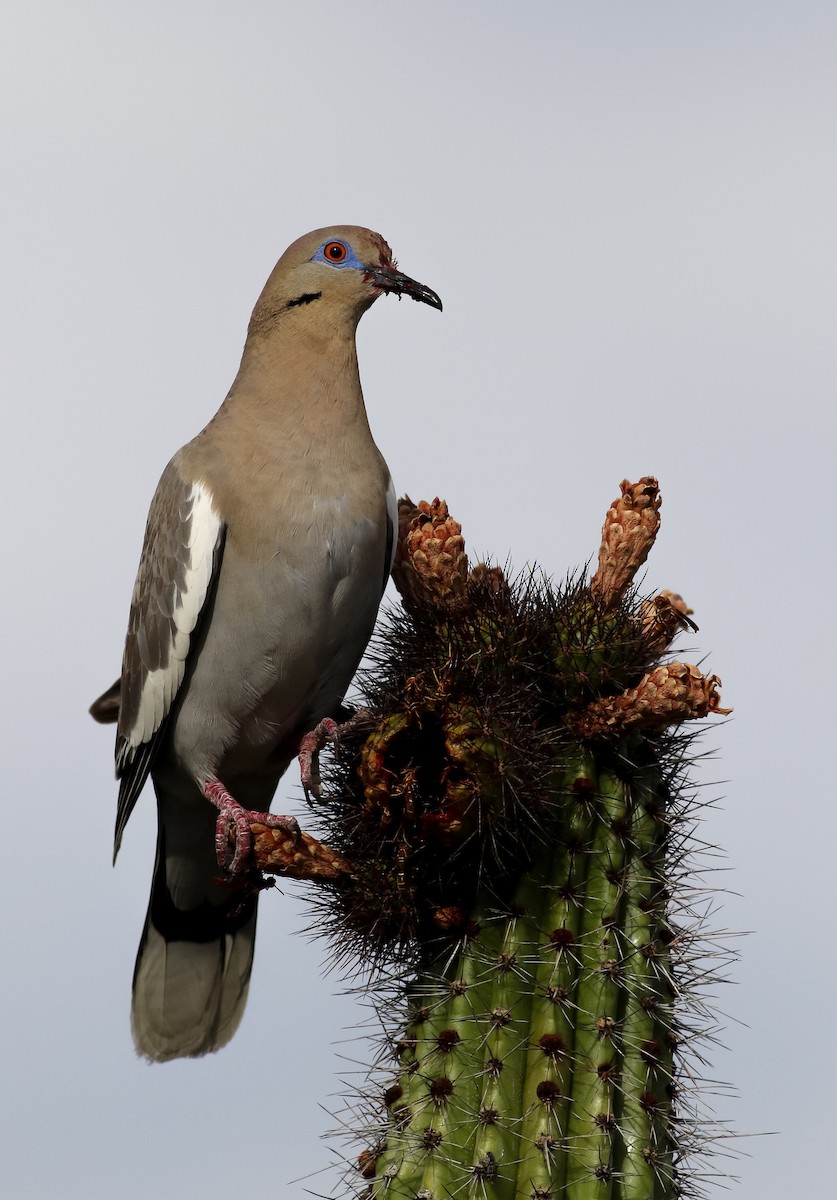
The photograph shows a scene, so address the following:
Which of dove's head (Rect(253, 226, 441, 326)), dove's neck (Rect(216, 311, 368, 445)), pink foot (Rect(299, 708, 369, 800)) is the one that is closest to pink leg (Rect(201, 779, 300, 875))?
pink foot (Rect(299, 708, 369, 800))

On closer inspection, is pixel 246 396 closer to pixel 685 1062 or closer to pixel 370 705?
pixel 370 705

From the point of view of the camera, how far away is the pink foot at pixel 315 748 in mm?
3750

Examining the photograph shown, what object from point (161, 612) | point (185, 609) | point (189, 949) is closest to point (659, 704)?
point (185, 609)

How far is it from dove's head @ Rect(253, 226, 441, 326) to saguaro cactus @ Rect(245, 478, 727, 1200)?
1627 millimetres

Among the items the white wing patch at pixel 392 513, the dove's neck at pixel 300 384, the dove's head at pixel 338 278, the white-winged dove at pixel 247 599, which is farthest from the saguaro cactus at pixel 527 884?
the dove's head at pixel 338 278

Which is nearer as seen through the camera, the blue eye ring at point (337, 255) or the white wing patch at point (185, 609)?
the white wing patch at point (185, 609)

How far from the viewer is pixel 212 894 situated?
5113 mm

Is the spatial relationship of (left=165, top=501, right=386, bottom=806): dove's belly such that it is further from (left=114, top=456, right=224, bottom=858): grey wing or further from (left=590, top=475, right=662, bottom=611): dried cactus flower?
(left=590, top=475, right=662, bottom=611): dried cactus flower

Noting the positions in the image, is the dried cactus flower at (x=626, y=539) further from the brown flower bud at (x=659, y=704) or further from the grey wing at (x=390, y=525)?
the grey wing at (x=390, y=525)

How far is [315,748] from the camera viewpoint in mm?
4254

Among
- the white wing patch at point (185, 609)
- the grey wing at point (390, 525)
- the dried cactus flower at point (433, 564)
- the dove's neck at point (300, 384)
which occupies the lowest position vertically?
the dried cactus flower at point (433, 564)

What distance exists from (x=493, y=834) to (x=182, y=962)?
2.37m

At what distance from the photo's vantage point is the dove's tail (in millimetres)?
4996

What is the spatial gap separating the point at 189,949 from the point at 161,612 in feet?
4.33
